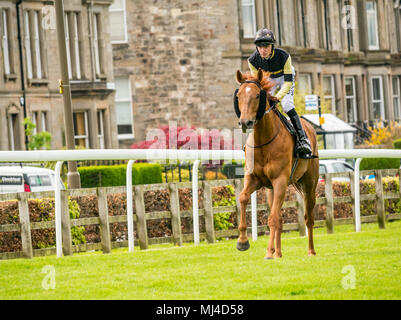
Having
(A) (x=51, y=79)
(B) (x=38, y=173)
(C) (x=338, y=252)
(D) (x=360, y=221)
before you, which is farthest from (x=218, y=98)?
(C) (x=338, y=252)

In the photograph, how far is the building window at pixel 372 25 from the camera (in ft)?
161

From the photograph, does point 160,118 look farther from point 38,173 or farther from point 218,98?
point 38,173

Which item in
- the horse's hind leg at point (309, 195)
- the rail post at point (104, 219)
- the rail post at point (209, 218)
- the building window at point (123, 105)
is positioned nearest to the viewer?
the horse's hind leg at point (309, 195)

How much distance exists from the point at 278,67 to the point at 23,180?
11870 mm

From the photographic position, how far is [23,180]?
21562 millimetres

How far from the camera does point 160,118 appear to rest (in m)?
40.5

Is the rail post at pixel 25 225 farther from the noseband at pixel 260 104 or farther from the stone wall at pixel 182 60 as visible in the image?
the stone wall at pixel 182 60

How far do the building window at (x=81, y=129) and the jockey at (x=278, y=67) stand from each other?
83.3 feet

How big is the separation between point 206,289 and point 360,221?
8.16 meters

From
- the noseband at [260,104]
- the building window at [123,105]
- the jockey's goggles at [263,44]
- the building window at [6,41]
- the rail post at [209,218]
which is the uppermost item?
the building window at [6,41]

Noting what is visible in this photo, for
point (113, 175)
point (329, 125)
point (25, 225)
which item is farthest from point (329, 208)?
point (329, 125)

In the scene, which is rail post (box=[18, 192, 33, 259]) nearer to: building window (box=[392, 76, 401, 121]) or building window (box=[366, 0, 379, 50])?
building window (box=[366, 0, 379, 50])

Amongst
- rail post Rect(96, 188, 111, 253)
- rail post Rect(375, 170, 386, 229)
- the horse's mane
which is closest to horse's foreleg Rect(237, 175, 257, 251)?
the horse's mane

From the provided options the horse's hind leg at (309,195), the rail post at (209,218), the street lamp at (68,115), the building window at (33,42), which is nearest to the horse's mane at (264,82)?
the horse's hind leg at (309,195)
